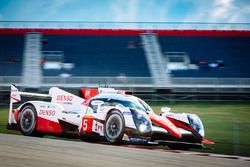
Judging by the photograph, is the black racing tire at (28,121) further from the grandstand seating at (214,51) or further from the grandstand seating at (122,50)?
the grandstand seating at (214,51)

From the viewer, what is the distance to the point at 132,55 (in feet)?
53.9

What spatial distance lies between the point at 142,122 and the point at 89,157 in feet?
3.68

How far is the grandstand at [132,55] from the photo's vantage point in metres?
13.8

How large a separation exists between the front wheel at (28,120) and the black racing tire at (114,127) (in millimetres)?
1362

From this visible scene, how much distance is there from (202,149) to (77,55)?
10727 mm

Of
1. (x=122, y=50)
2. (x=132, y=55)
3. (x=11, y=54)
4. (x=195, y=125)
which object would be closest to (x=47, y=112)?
(x=195, y=125)

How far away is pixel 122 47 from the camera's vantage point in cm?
1683

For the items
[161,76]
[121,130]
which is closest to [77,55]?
[161,76]

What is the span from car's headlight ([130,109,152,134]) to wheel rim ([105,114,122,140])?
231 millimetres

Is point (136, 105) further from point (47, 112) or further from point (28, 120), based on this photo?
point (28, 120)

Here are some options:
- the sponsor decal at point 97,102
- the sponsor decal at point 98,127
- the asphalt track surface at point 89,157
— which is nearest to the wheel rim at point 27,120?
the asphalt track surface at point 89,157

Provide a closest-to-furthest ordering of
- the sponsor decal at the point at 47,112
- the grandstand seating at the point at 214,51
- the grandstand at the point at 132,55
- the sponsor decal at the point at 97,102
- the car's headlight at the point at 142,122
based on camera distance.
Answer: the car's headlight at the point at 142,122 → the sponsor decal at the point at 97,102 → the sponsor decal at the point at 47,112 → the grandstand at the point at 132,55 → the grandstand seating at the point at 214,51

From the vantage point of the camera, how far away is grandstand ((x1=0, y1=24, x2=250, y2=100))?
13802 mm

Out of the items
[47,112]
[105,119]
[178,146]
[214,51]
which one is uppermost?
[214,51]
